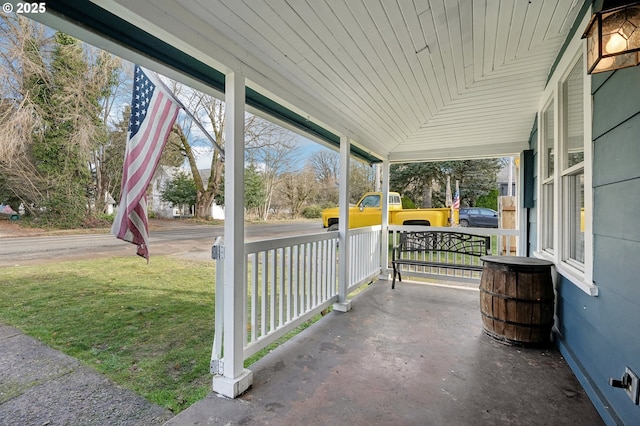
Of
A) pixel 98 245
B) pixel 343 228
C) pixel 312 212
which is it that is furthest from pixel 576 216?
pixel 98 245

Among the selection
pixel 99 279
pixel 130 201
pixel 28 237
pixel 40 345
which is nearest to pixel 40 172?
pixel 28 237

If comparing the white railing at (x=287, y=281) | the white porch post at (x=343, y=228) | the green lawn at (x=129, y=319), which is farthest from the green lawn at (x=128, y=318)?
the white porch post at (x=343, y=228)

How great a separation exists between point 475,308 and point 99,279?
5.76 meters

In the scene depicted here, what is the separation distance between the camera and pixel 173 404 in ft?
5.77

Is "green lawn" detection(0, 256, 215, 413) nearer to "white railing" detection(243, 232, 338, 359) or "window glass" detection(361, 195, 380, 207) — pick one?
"white railing" detection(243, 232, 338, 359)

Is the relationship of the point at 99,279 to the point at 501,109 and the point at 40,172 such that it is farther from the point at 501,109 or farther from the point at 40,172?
the point at 501,109

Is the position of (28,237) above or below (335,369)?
above

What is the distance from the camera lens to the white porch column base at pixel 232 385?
1.79 meters

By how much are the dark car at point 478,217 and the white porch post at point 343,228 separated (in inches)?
438

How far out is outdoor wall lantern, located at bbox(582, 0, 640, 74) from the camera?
3.38 ft

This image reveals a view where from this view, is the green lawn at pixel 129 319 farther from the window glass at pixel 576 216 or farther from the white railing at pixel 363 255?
the window glass at pixel 576 216

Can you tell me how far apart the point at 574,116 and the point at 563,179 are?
1.71 feet

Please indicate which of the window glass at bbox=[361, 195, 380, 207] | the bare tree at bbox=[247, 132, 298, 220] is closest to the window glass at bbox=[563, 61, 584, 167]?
the bare tree at bbox=[247, 132, 298, 220]

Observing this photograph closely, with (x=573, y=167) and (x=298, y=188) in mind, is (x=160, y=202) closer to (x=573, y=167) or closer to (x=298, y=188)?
(x=298, y=188)
